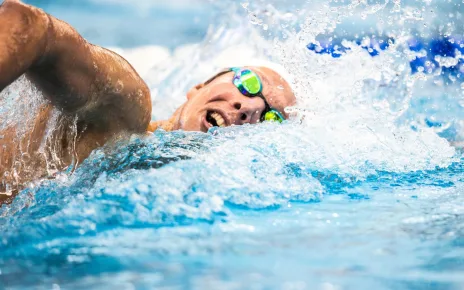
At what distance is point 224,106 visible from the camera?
191cm

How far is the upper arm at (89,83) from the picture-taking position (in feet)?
3.30

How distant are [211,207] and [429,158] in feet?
3.67

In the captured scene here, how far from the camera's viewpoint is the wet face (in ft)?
6.18

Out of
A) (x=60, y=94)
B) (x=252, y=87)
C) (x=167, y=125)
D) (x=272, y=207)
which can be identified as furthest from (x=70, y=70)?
(x=252, y=87)

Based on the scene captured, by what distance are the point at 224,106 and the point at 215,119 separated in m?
0.06

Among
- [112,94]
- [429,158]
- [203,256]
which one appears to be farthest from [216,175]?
[429,158]

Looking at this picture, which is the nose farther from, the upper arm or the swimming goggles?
the upper arm

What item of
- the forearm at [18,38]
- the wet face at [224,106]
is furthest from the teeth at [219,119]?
the forearm at [18,38]

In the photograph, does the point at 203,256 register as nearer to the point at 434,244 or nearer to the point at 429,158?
the point at 434,244

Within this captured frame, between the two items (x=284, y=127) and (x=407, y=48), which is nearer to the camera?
(x=284, y=127)

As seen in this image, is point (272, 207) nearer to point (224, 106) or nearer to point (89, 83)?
point (89, 83)

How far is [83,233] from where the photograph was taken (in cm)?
99

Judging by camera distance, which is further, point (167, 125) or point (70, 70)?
point (167, 125)

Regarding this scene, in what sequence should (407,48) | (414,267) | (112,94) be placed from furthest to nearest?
(407,48)
(112,94)
(414,267)
